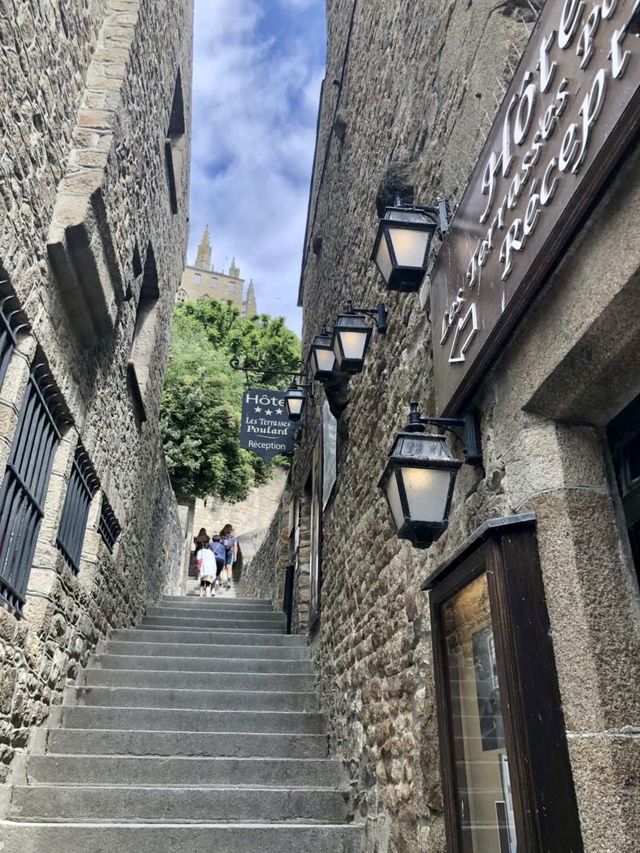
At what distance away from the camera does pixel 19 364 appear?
11.8 ft

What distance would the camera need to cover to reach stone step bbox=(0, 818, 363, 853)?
350cm

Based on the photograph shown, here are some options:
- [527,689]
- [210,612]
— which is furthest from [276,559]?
[527,689]

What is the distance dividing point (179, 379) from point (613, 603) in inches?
581

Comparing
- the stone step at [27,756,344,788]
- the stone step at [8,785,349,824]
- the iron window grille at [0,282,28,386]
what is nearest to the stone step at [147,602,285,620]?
the stone step at [27,756,344,788]

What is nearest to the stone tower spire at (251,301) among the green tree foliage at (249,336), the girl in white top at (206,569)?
the green tree foliage at (249,336)

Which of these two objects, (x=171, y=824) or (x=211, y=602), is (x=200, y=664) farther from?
(x=211, y=602)

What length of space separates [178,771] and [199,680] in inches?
50.2

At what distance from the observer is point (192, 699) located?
5.26 m

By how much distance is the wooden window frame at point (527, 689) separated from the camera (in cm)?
171

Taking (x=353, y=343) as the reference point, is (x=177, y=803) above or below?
below

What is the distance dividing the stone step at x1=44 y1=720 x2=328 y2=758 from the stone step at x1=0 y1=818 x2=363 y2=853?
0.87m

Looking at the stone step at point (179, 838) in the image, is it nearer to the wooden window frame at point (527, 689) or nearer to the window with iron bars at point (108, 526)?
the wooden window frame at point (527, 689)

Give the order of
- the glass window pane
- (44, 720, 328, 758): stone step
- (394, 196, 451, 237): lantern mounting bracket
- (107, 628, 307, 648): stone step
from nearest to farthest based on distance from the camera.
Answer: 1. the glass window pane
2. (394, 196, 451, 237): lantern mounting bracket
3. (44, 720, 328, 758): stone step
4. (107, 628, 307, 648): stone step

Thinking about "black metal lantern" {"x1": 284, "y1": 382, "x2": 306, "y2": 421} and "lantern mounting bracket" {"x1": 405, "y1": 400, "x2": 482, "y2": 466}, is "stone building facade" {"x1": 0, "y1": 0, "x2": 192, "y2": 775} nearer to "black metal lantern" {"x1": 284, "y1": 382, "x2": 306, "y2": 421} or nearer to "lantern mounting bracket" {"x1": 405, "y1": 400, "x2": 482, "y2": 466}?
"lantern mounting bracket" {"x1": 405, "y1": 400, "x2": 482, "y2": 466}
